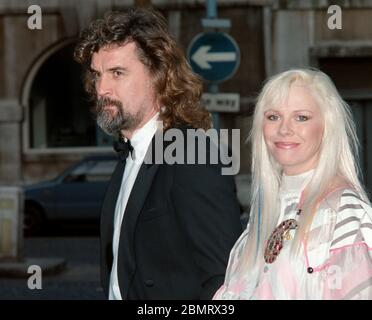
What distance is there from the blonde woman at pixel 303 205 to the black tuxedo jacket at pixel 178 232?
0.24m

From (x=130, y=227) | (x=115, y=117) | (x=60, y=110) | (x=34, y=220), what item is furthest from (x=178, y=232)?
(x=60, y=110)

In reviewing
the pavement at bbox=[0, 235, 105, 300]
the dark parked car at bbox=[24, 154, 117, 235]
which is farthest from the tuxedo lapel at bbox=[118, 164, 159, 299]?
the dark parked car at bbox=[24, 154, 117, 235]

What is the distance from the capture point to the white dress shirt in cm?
306

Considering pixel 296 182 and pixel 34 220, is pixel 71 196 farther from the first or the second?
pixel 296 182

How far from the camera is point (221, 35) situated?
10.3 metres

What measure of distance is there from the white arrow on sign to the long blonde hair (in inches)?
299

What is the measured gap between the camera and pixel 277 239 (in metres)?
2.46

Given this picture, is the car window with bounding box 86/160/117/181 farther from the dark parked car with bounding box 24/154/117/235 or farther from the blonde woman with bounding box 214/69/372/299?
the blonde woman with bounding box 214/69/372/299

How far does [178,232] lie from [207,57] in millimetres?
7427

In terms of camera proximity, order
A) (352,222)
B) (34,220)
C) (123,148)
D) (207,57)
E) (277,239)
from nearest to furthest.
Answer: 1. (352,222)
2. (277,239)
3. (123,148)
4. (207,57)
5. (34,220)

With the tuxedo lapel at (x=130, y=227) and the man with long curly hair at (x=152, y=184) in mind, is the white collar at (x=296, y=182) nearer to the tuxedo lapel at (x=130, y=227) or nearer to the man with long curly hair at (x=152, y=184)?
the man with long curly hair at (x=152, y=184)

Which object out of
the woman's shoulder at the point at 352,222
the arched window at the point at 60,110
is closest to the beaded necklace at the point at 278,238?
the woman's shoulder at the point at 352,222

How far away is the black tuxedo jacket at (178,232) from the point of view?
2875 mm
